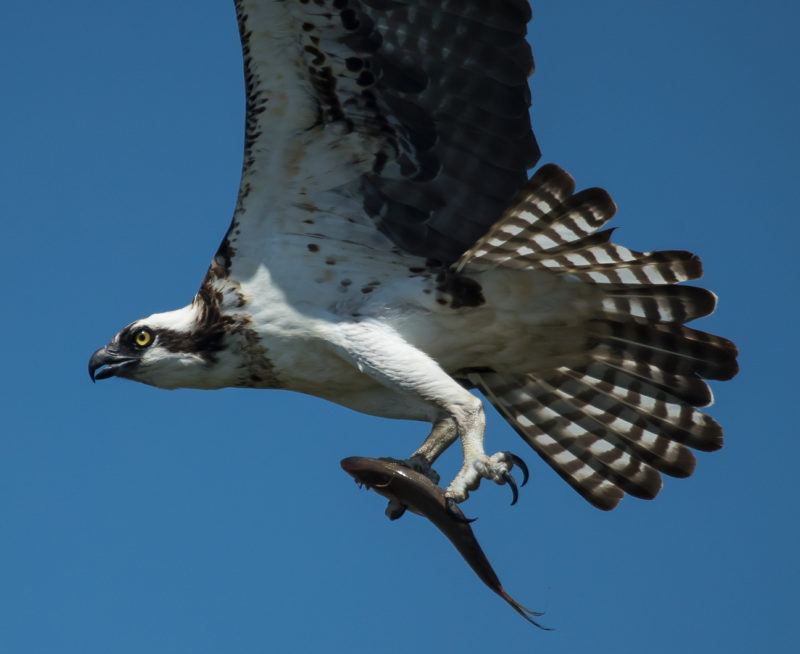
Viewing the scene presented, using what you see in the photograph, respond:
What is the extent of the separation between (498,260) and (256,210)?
1.40m

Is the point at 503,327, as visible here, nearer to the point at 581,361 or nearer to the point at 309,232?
the point at 581,361

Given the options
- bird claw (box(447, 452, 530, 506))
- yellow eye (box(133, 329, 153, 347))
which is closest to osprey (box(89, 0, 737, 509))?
yellow eye (box(133, 329, 153, 347))

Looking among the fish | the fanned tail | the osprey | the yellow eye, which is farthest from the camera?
the yellow eye

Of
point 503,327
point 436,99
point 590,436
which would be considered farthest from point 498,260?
point 590,436

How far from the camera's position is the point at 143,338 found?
8117 mm

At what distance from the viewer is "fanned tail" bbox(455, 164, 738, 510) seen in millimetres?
7906

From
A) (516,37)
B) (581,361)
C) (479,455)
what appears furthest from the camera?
(581,361)

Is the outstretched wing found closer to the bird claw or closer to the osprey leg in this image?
the osprey leg

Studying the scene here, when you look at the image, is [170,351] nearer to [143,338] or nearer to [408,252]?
[143,338]

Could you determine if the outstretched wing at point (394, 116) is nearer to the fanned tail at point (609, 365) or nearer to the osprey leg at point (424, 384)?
the fanned tail at point (609, 365)

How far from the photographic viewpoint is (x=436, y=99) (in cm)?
780

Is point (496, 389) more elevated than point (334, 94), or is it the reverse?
point (334, 94)

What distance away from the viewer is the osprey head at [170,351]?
7914 mm

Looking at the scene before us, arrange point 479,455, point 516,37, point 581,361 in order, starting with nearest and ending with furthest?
point 479,455, point 516,37, point 581,361
